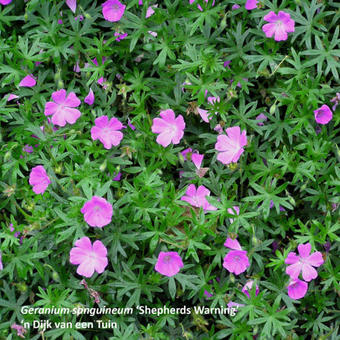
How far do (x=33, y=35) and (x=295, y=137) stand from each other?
1592 millimetres

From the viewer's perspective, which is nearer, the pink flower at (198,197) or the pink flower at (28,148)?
the pink flower at (198,197)

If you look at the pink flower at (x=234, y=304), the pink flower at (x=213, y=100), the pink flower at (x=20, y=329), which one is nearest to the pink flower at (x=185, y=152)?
the pink flower at (x=213, y=100)

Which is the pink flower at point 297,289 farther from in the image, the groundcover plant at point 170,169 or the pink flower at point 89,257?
the pink flower at point 89,257

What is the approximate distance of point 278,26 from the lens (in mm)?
2844

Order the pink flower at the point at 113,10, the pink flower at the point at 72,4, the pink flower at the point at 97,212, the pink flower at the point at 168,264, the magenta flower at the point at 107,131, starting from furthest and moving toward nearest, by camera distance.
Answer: the pink flower at the point at 72,4, the pink flower at the point at 113,10, the magenta flower at the point at 107,131, the pink flower at the point at 168,264, the pink flower at the point at 97,212

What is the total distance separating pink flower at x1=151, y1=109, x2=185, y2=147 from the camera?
109 inches

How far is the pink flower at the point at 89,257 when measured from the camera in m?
2.54

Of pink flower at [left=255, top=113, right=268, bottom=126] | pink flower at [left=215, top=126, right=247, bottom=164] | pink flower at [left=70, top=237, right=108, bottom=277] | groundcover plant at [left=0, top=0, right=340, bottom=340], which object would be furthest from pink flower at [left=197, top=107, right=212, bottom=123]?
pink flower at [left=70, top=237, right=108, bottom=277]

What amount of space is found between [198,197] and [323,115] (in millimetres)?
829

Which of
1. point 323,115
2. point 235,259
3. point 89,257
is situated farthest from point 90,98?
point 323,115

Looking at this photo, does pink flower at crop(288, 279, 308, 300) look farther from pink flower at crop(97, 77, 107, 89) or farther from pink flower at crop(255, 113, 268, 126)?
pink flower at crop(97, 77, 107, 89)

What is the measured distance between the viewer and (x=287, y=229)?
2.80m

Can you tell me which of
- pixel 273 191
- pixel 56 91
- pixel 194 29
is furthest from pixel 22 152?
pixel 273 191

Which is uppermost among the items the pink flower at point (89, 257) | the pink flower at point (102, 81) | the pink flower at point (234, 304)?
the pink flower at point (102, 81)
